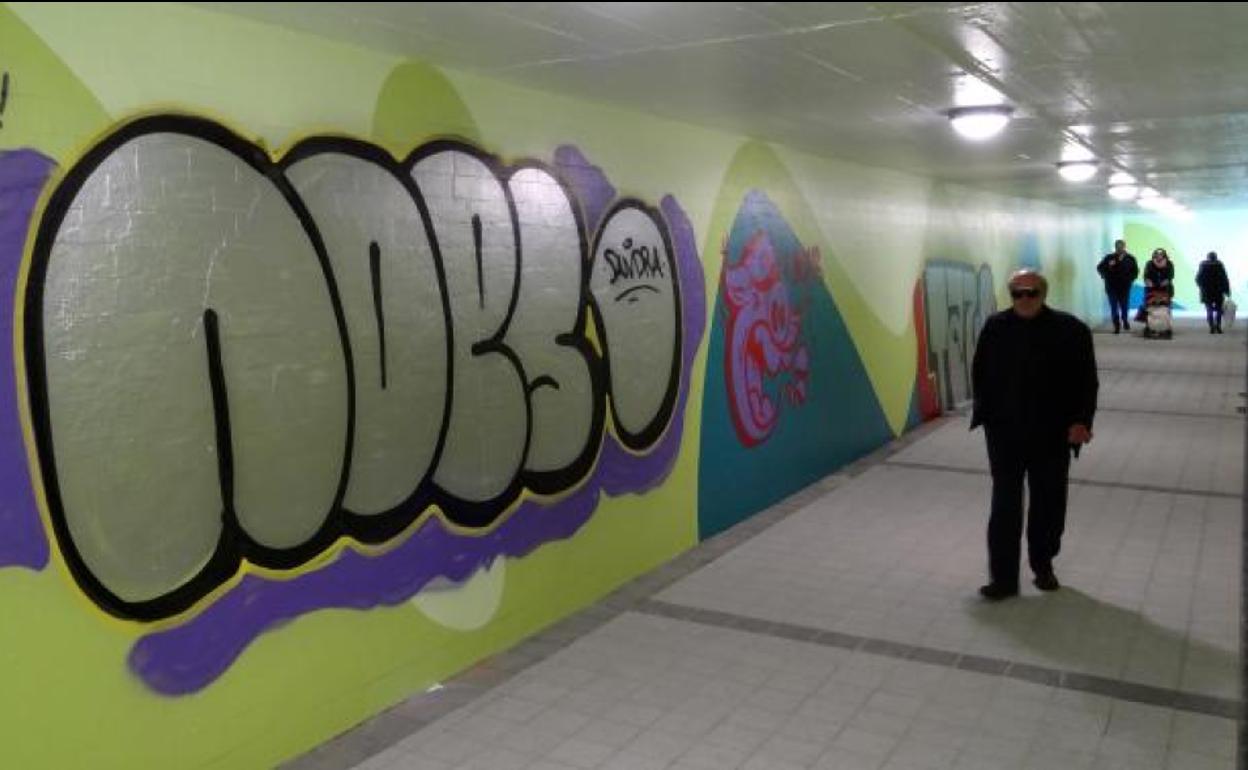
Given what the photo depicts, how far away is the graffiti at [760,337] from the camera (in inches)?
289

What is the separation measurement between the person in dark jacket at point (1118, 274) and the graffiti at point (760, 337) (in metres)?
14.1

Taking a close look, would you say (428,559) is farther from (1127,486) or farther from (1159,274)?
(1159,274)

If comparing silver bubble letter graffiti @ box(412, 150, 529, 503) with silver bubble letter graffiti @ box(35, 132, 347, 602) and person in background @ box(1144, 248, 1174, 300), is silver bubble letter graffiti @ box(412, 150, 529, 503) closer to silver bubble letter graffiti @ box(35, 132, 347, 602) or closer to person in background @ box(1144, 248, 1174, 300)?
silver bubble letter graffiti @ box(35, 132, 347, 602)

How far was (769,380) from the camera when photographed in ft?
26.0

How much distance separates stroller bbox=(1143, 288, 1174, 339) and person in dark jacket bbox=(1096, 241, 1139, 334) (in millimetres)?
712

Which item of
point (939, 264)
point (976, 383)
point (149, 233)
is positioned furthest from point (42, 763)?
point (939, 264)

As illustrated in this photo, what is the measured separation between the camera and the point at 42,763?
3.15 m

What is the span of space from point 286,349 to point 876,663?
323 centimetres

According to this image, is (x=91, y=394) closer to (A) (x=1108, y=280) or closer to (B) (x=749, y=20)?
(B) (x=749, y=20)

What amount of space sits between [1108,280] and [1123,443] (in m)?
12.2

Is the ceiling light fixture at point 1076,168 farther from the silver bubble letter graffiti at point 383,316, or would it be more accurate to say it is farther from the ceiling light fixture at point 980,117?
the silver bubble letter graffiti at point 383,316

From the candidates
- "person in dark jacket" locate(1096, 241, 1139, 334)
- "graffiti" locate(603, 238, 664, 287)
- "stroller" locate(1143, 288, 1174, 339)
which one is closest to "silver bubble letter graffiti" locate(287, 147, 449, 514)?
"graffiti" locate(603, 238, 664, 287)

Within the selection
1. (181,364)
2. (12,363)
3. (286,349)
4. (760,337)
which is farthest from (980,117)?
(12,363)

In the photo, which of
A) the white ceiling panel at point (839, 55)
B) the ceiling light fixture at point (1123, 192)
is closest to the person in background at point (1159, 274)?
the ceiling light fixture at point (1123, 192)
